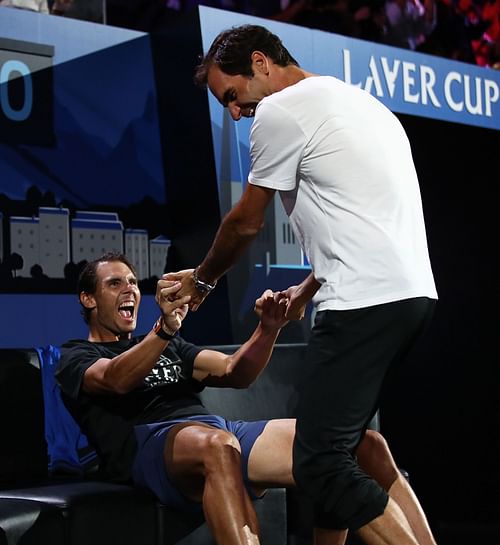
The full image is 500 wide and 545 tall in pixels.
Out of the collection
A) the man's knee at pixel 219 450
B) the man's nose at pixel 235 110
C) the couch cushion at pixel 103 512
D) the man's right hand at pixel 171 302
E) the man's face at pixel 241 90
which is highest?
the man's face at pixel 241 90

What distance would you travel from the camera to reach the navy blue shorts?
101 inches

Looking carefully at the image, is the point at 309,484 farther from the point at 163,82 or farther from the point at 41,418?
the point at 163,82

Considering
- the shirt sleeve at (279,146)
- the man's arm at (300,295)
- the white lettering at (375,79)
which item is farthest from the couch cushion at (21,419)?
the white lettering at (375,79)

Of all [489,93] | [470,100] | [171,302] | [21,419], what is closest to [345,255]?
[171,302]

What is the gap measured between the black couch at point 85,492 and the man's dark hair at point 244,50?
44.6 inches

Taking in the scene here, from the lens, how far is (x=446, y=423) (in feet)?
13.7

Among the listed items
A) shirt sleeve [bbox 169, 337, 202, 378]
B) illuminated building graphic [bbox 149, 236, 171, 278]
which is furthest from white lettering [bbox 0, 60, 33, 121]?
shirt sleeve [bbox 169, 337, 202, 378]

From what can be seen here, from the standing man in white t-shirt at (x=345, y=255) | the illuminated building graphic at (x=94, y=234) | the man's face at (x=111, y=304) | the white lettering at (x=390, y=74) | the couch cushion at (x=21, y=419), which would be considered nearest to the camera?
the standing man in white t-shirt at (x=345, y=255)

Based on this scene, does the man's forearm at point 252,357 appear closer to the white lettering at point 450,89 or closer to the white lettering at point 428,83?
the white lettering at point 428,83

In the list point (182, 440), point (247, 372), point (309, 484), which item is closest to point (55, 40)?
point (247, 372)

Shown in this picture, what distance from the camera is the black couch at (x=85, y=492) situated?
251cm

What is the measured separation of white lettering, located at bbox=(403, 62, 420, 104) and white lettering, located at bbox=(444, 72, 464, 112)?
24 centimetres

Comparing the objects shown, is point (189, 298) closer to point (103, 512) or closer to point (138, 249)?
point (103, 512)

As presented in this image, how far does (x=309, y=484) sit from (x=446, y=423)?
2.24 meters
